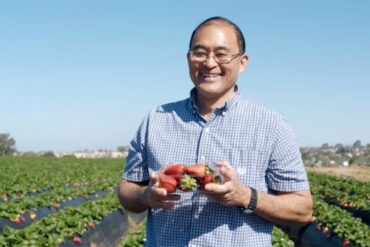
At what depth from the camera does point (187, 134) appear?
2.66 meters

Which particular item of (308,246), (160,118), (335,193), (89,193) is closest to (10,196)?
(89,193)

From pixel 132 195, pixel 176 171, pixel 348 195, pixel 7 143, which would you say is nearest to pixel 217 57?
pixel 176 171

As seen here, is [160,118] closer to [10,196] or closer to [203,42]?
[203,42]

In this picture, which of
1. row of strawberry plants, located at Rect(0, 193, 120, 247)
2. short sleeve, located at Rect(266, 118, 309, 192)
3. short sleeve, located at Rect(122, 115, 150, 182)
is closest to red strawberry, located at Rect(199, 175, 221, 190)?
short sleeve, located at Rect(266, 118, 309, 192)

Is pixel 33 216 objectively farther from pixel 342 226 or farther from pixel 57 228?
pixel 342 226

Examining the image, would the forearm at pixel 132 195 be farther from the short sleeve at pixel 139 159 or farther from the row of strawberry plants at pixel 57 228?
the row of strawberry plants at pixel 57 228

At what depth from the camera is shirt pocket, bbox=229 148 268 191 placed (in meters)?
2.55

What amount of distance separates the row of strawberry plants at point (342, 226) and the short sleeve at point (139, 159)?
7.27 m

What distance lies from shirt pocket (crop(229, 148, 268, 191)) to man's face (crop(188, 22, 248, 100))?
309 millimetres

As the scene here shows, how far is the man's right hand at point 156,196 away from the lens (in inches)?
92.5

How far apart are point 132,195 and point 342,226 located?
28.6 ft

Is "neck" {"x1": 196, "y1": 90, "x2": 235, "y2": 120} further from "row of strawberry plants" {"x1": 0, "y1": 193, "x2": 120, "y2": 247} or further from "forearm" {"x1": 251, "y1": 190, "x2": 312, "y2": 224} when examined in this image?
"row of strawberry plants" {"x1": 0, "y1": 193, "x2": 120, "y2": 247}

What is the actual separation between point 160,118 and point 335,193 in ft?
55.5

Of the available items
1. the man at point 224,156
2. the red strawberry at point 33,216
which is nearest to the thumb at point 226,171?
the man at point 224,156
